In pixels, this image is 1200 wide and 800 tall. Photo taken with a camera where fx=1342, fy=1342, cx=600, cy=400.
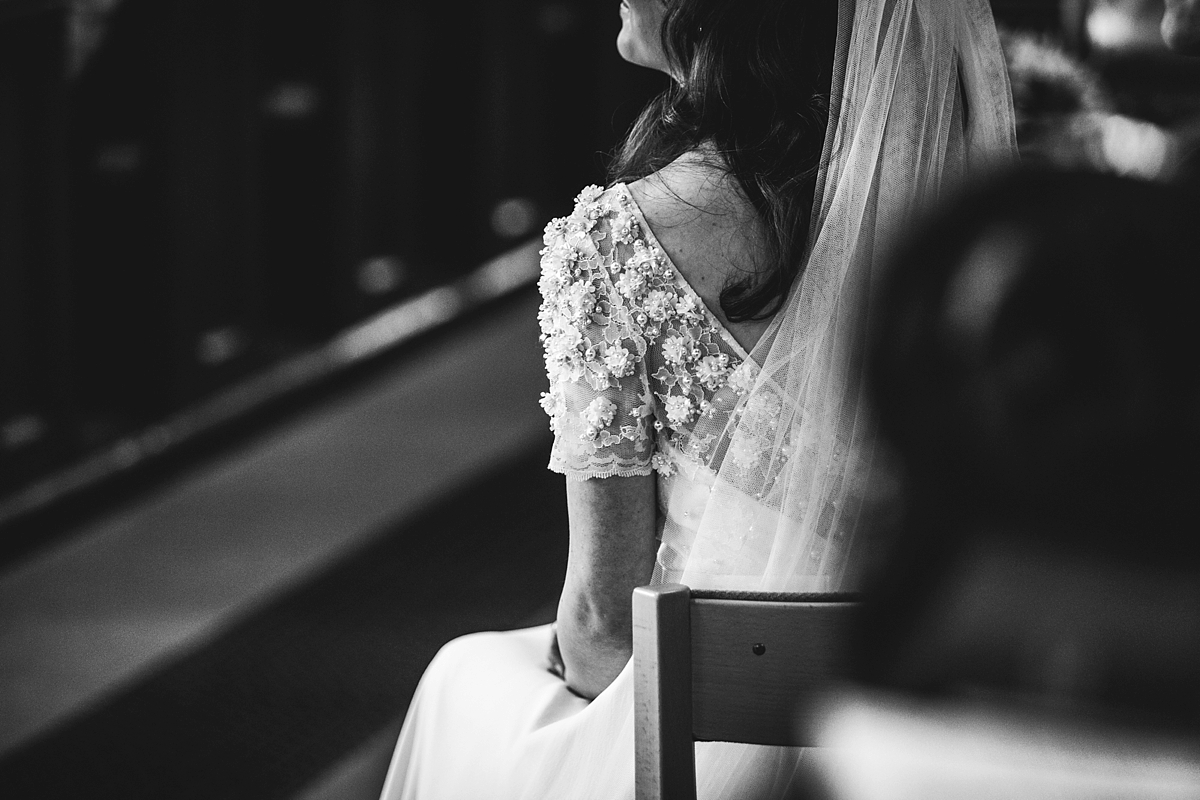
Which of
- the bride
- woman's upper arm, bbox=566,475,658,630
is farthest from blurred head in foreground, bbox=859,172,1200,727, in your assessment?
woman's upper arm, bbox=566,475,658,630

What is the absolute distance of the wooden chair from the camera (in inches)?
41.7

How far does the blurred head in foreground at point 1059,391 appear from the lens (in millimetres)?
374

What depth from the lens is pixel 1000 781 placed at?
445 mm

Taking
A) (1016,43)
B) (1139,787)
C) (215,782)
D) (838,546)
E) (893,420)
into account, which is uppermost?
(1016,43)

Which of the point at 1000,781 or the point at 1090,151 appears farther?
the point at 1090,151

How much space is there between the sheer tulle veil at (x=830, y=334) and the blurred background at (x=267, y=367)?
23.2 inches

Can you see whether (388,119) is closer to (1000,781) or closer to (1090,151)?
(1090,151)

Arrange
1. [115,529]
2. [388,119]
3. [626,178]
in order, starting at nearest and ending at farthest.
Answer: [626,178] → [115,529] → [388,119]

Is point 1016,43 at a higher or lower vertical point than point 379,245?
higher

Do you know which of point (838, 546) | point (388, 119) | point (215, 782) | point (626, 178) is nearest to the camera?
point (838, 546)

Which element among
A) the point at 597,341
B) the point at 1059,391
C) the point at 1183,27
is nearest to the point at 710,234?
the point at 597,341

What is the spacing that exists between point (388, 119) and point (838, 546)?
4.85 m

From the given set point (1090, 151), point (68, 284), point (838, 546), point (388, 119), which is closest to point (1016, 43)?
point (1090, 151)

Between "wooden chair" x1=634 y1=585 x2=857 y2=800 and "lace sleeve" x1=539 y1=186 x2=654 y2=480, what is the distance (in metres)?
0.48
